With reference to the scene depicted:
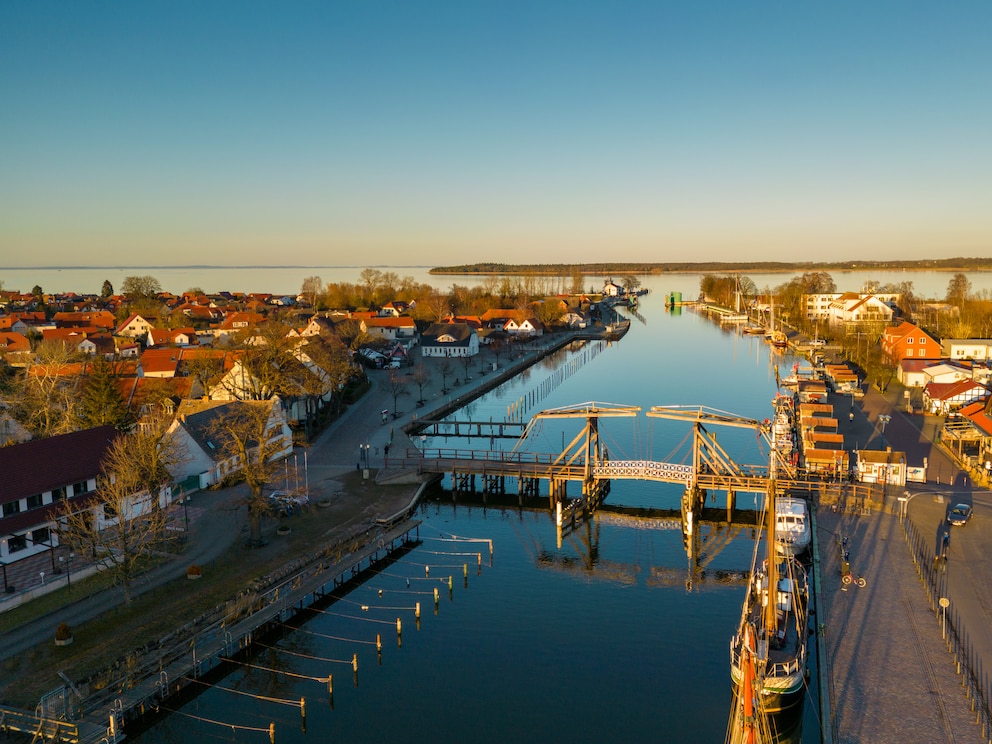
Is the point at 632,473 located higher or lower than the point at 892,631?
higher

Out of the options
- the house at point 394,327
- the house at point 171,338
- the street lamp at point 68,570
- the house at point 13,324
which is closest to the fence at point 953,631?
the street lamp at point 68,570

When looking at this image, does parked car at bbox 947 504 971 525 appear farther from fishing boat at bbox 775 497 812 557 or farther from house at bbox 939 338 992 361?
house at bbox 939 338 992 361

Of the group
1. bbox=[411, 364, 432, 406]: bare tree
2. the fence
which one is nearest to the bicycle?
the fence

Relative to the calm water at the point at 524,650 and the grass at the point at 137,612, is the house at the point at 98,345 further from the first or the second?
the calm water at the point at 524,650

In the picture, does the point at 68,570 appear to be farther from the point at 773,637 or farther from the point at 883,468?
the point at 883,468

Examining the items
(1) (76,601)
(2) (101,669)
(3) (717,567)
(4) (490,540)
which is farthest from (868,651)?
(1) (76,601)

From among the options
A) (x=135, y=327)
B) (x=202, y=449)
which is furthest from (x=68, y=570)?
(x=135, y=327)

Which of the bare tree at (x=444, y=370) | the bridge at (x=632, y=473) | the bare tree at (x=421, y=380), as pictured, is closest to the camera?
the bridge at (x=632, y=473)
